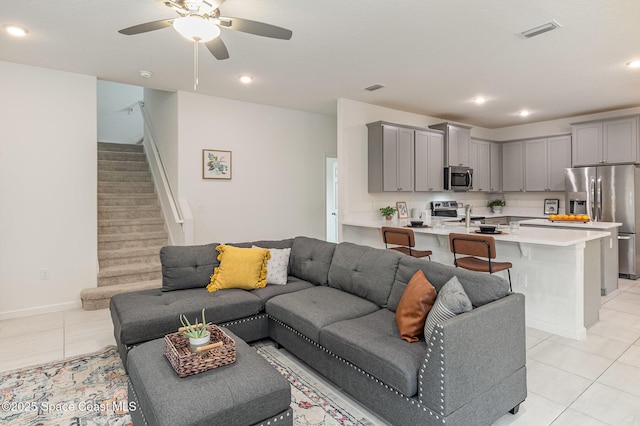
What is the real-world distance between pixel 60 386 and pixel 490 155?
757cm

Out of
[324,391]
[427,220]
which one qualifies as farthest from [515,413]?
[427,220]

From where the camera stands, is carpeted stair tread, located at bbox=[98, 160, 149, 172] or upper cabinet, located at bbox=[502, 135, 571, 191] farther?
upper cabinet, located at bbox=[502, 135, 571, 191]

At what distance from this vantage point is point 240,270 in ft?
10.9

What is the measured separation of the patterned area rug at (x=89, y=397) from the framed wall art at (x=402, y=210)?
3.78 meters

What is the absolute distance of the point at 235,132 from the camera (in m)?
5.45

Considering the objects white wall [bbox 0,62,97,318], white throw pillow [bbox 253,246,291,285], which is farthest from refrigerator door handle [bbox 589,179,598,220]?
white wall [bbox 0,62,97,318]

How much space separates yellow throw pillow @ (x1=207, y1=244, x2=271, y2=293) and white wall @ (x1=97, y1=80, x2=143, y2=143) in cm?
575

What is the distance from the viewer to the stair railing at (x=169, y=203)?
15.4 feet

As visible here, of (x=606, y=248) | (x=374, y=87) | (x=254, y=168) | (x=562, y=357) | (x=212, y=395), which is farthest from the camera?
(x=254, y=168)

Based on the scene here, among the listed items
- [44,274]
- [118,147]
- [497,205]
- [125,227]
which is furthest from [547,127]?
[44,274]

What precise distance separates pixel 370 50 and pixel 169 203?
3.55m

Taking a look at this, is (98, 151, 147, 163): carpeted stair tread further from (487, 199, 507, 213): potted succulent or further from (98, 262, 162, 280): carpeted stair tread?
(487, 199, 507, 213): potted succulent

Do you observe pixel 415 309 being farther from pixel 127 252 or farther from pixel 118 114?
pixel 118 114

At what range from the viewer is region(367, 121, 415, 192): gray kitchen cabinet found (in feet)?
17.9
